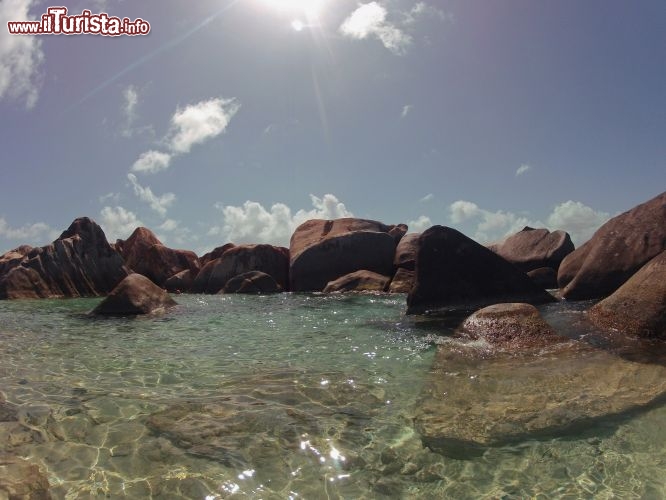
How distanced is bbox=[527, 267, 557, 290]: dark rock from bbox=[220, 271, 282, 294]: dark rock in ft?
50.1

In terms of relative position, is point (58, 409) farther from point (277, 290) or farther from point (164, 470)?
point (277, 290)

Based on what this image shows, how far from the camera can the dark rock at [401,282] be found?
75.3 feet

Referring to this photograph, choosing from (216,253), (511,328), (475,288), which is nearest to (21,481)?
(511,328)

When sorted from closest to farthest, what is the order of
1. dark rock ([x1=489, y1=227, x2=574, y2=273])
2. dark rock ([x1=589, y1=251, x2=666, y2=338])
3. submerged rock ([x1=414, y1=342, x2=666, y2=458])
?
submerged rock ([x1=414, y1=342, x2=666, y2=458]), dark rock ([x1=589, y1=251, x2=666, y2=338]), dark rock ([x1=489, y1=227, x2=574, y2=273])

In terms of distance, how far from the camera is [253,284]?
27.9 m

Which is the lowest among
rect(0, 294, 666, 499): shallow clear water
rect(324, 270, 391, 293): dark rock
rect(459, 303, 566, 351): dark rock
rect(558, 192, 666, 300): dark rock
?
rect(0, 294, 666, 499): shallow clear water

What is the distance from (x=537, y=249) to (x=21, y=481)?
21293 millimetres

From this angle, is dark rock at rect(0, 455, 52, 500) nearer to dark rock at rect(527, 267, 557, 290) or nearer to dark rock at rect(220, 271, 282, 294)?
dark rock at rect(527, 267, 557, 290)

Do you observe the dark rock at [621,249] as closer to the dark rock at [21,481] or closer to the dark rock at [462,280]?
the dark rock at [462,280]

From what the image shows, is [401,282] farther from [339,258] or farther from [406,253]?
[339,258]

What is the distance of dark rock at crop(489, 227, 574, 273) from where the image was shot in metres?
20.1

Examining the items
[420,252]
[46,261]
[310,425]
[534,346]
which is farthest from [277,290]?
[310,425]

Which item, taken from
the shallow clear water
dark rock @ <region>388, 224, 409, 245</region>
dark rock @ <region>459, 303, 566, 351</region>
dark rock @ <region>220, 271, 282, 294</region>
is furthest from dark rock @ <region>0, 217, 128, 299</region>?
dark rock @ <region>459, 303, 566, 351</region>

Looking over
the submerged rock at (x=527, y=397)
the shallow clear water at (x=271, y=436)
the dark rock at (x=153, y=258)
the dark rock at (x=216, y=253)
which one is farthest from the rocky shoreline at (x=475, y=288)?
the dark rock at (x=216, y=253)
